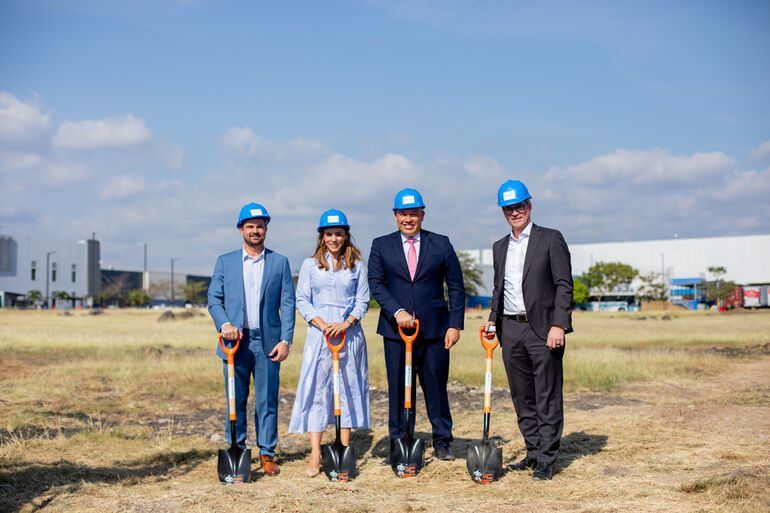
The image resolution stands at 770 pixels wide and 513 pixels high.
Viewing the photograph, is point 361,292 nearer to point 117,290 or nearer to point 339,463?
point 339,463

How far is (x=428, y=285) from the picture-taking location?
6.39 meters

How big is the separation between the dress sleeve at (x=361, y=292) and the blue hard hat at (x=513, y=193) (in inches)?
50.1

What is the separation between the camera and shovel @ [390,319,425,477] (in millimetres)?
6094

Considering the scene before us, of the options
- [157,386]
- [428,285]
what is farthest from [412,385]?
[157,386]

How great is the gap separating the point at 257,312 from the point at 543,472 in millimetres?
2567

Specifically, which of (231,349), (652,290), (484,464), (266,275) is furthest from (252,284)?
(652,290)

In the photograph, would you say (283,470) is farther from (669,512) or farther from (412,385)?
(669,512)

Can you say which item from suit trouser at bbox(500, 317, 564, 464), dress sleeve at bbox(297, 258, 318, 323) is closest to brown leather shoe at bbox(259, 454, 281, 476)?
dress sleeve at bbox(297, 258, 318, 323)

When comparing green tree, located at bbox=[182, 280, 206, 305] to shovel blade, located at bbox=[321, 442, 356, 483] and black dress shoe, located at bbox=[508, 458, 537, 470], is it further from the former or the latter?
black dress shoe, located at bbox=[508, 458, 537, 470]

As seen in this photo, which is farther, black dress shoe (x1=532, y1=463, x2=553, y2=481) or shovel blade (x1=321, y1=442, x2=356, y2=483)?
shovel blade (x1=321, y1=442, x2=356, y2=483)

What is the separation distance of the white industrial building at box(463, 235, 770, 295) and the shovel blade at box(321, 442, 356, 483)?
90.7 metres

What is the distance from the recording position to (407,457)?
6121 millimetres

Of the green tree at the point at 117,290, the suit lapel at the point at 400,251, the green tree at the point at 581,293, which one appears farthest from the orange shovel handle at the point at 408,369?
the green tree at the point at 117,290

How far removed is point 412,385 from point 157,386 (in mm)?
6550
